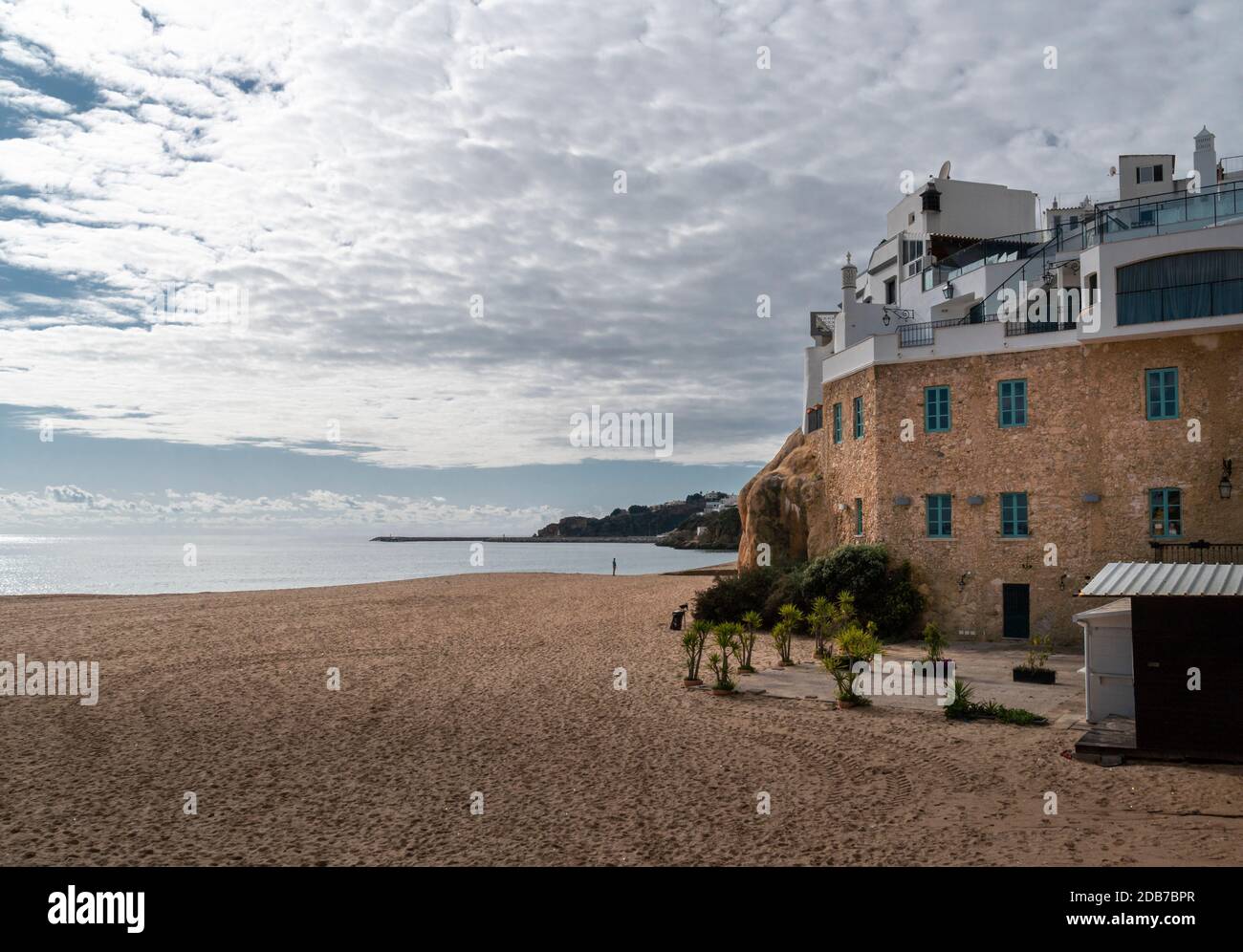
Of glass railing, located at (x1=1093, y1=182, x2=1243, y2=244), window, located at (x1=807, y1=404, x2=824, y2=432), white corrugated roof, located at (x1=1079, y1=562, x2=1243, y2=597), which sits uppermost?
glass railing, located at (x1=1093, y1=182, x2=1243, y2=244)

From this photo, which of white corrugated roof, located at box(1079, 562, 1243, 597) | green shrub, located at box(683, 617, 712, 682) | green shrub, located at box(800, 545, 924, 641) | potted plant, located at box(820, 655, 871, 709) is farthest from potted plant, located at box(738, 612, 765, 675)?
white corrugated roof, located at box(1079, 562, 1243, 597)

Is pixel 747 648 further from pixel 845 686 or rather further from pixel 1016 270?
pixel 1016 270

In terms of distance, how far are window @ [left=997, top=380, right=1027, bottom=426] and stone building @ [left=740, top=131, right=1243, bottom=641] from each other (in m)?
0.04

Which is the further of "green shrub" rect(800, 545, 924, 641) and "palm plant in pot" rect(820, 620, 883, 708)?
"green shrub" rect(800, 545, 924, 641)

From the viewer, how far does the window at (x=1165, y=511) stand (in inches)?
824

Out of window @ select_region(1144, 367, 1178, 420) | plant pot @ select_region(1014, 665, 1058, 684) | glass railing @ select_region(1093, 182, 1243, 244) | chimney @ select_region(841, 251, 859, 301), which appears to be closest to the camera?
plant pot @ select_region(1014, 665, 1058, 684)

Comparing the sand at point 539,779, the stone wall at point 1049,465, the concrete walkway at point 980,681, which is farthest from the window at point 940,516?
the sand at point 539,779

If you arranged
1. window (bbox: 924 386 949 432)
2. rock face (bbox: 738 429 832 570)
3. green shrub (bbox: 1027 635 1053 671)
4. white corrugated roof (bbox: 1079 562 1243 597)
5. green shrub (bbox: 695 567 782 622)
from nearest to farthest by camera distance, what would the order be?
white corrugated roof (bbox: 1079 562 1243 597) < green shrub (bbox: 1027 635 1053 671) < window (bbox: 924 386 949 432) < green shrub (bbox: 695 567 782 622) < rock face (bbox: 738 429 832 570)

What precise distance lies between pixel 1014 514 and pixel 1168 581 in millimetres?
10154

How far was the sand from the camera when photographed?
343 inches

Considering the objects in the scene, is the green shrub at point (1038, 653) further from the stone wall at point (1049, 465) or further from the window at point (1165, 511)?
the window at point (1165, 511)

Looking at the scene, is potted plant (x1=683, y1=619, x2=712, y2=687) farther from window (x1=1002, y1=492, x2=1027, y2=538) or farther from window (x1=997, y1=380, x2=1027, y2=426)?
window (x1=997, y1=380, x2=1027, y2=426)

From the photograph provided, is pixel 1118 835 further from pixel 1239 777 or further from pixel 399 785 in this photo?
pixel 399 785
